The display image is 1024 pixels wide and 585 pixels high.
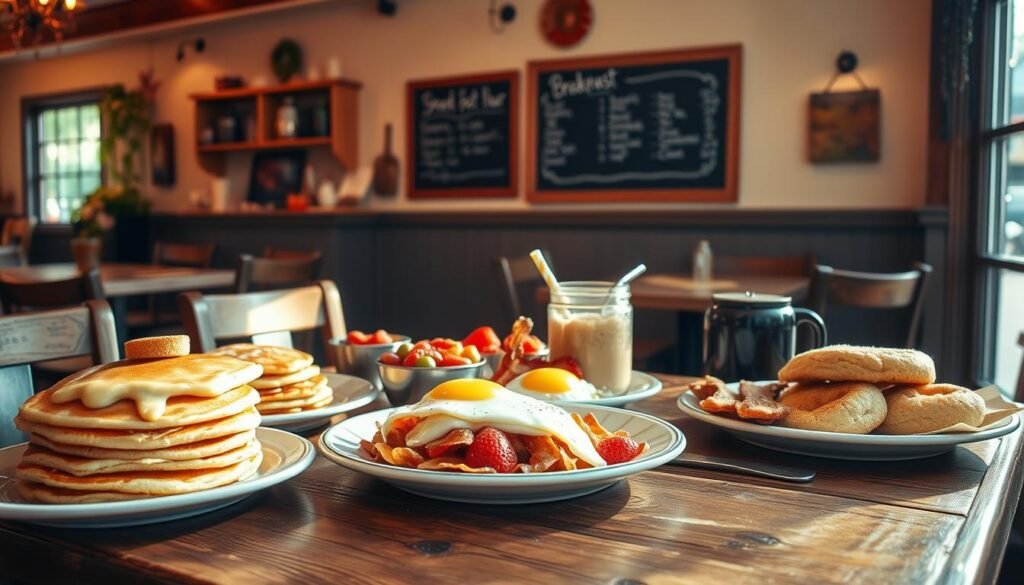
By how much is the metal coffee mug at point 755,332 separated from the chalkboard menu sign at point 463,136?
342 cm

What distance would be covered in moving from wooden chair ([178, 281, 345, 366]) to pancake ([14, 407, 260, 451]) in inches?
33.6

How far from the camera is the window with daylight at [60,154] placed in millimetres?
6977

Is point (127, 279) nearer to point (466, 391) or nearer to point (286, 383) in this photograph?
point (286, 383)

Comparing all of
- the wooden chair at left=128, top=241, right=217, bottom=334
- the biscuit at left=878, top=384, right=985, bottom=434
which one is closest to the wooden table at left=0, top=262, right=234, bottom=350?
the wooden chair at left=128, top=241, right=217, bottom=334

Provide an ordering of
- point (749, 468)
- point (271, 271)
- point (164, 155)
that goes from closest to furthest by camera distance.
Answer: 1. point (749, 468)
2. point (271, 271)
3. point (164, 155)

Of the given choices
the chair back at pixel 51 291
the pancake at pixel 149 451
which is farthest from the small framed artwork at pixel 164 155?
the pancake at pixel 149 451

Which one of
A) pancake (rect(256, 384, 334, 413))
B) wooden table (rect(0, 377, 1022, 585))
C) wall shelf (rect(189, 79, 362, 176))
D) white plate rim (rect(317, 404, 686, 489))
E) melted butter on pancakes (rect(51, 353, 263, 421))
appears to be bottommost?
wooden table (rect(0, 377, 1022, 585))

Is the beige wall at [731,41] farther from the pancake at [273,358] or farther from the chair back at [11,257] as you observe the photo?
the pancake at [273,358]

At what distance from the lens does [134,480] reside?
0.75 m

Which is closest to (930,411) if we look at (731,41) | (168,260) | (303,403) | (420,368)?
(420,368)

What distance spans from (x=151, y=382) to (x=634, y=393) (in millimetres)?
720

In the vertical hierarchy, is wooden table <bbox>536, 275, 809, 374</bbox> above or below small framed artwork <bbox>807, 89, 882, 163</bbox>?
below

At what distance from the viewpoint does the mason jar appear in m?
1.30

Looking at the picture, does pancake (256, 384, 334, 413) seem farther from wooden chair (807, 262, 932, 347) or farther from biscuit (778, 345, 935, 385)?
wooden chair (807, 262, 932, 347)
